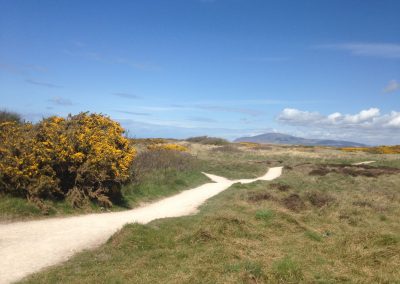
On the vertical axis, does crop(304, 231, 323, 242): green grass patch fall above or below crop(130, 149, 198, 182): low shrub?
below

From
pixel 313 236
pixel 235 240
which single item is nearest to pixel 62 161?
pixel 235 240

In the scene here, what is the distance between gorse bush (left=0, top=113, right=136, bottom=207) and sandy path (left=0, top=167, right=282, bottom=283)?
1336 mm

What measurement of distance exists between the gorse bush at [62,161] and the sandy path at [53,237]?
1.34 m

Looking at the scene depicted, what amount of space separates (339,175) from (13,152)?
907 inches

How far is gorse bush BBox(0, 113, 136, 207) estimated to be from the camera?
47.2 feet

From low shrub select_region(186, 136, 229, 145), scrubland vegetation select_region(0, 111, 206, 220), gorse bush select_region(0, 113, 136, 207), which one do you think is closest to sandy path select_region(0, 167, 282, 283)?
scrubland vegetation select_region(0, 111, 206, 220)

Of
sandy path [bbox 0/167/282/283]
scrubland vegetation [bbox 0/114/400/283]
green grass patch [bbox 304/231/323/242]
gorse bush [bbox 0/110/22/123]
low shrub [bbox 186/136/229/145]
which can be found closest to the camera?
scrubland vegetation [bbox 0/114/400/283]

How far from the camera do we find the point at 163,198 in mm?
20109

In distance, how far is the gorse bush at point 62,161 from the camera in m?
14.4

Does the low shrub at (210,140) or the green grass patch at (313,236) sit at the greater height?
the low shrub at (210,140)

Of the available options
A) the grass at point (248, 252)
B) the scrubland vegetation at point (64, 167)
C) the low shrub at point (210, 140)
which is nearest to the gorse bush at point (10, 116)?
the scrubland vegetation at point (64, 167)

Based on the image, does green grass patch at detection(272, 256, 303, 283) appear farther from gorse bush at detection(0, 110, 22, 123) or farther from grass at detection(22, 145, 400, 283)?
gorse bush at detection(0, 110, 22, 123)

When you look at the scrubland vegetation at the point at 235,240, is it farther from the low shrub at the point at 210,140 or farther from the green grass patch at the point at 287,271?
the low shrub at the point at 210,140

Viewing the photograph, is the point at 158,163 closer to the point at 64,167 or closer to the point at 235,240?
the point at 64,167
